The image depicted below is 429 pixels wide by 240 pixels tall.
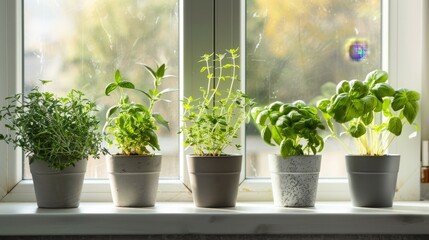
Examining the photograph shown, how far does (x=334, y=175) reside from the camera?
230 centimetres

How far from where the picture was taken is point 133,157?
2020mm

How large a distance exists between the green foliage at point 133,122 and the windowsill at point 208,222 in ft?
0.73

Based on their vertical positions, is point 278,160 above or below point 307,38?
below

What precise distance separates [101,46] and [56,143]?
42cm

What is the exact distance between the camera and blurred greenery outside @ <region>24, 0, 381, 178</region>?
2.25 meters

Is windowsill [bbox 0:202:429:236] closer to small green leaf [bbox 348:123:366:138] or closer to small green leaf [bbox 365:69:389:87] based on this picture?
small green leaf [bbox 348:123:366:138]

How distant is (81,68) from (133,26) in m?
0.21

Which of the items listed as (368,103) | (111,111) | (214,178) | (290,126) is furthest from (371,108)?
(111,111)

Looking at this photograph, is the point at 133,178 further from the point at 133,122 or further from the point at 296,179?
the point at 296,179

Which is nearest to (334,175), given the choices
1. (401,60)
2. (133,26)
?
(401,60)

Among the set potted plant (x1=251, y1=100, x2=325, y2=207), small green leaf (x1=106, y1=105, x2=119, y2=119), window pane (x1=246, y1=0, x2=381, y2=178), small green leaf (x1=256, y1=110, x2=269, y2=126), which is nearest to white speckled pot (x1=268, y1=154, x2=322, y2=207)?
potted plant (x1=251, y1=100, x2=325, y2=207)

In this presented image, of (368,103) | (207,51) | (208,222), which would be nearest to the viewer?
(208,222)

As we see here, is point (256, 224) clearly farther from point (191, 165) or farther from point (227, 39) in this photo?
point (227, 39)

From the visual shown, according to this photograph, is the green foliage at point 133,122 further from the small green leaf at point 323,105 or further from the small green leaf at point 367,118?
the small green leaf at point 367,118
